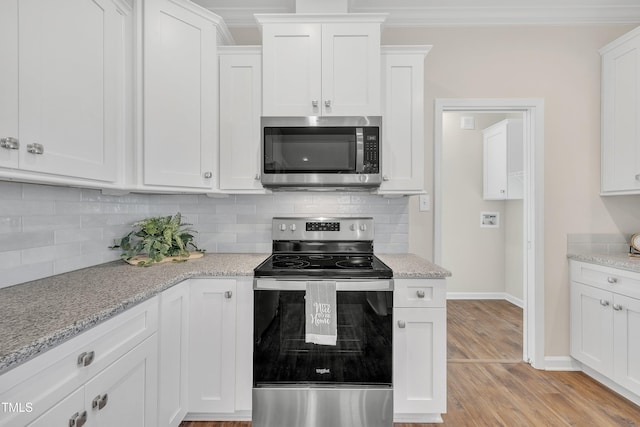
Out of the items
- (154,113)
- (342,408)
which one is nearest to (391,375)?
(342,408)

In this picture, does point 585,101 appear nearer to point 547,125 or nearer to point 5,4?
point 547,125

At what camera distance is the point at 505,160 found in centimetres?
372

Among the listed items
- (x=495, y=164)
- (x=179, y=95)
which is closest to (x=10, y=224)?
(x=179, y=95)

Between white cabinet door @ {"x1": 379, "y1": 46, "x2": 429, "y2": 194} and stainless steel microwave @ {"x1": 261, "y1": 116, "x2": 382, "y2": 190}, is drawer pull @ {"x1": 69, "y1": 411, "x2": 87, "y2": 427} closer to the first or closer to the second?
stainless steel microwave @ {"x1": 261, "y1": 116, "x2": 382, "y2": 190}

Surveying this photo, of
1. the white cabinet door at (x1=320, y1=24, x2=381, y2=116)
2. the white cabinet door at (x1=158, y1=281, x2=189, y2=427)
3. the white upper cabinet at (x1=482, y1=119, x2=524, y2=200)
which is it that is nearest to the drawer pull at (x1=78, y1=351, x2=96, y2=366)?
the white cabinet door at (x1=158, y1=281, x2=189, y2=427)

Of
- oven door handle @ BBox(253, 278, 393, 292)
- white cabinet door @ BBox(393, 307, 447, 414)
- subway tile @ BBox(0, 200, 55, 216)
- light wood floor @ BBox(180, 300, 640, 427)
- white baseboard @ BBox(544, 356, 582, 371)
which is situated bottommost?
light wood floor @ BBox(180, 300, 640, 427)

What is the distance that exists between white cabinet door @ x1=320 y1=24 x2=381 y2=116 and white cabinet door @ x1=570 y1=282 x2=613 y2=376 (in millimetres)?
1973

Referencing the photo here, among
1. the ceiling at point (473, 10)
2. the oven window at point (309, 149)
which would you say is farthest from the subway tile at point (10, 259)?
the ceiling at point (473, 10)

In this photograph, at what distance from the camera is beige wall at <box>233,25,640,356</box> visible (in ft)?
8.02

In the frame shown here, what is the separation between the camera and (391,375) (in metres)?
1.67

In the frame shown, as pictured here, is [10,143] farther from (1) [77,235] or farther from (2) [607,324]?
(2) [607,324]

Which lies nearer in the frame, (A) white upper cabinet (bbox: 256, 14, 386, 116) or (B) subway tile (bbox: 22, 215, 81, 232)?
(B) subway tile (bbox: 22, 215, 81, 232)

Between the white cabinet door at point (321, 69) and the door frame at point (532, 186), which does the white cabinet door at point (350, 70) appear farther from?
the door frame at point (532, 186)

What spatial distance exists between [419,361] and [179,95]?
6.75 ft
